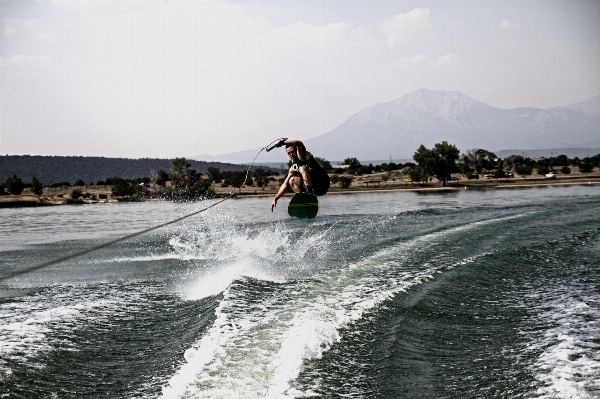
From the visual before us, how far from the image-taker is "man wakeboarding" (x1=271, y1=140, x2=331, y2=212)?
1020 cm

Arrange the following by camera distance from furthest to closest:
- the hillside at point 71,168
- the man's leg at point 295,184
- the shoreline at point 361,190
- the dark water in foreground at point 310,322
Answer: the hillside at point 71,168 → the shoreline at point 361,190 → the man's leg at point 295,184 → the dark water in foreground at point 310,322

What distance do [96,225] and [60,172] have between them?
385ft

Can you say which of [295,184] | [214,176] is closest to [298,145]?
[295,184]

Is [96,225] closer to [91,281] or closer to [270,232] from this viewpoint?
[270,232]

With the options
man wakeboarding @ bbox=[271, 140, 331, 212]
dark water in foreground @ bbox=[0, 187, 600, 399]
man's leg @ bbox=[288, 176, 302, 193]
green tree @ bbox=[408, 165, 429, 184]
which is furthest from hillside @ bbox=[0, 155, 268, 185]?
man wakeboarding @ bbox=[271, 140, 331, 212]

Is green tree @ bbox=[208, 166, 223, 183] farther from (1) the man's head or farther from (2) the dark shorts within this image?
(1) the man's head

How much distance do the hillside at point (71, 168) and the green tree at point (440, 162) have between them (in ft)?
266

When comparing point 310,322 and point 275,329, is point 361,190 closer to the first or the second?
point 310,322

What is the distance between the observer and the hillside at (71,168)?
416 feet

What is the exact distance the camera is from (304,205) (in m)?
11.3

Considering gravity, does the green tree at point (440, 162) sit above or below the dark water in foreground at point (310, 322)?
above

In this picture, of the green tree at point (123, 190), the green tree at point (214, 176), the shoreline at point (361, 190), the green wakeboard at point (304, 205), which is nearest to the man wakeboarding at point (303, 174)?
the green wakeboard at point (304, 205)

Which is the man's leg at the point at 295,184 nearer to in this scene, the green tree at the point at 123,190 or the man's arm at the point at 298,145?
the man's arm at the point at 298,145

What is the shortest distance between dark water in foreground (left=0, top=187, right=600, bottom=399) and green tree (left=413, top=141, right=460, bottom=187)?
44.5 metres
